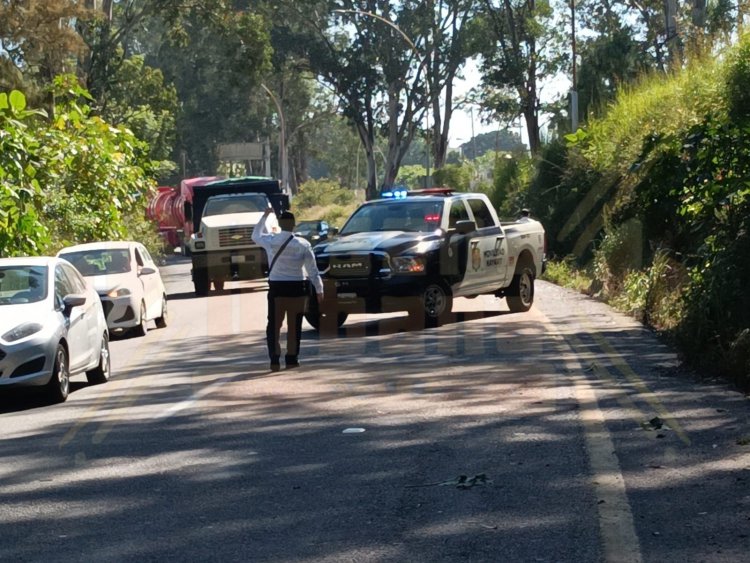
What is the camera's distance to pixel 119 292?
69.4 ft

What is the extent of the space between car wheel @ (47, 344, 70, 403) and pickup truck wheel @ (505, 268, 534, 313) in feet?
32.7

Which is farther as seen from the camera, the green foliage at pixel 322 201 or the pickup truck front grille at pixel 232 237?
the green foliage at pixel 322 201

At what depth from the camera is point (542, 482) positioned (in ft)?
26.9

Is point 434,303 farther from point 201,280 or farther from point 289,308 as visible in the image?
point 201,280

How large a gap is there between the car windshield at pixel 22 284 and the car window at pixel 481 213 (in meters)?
8.54

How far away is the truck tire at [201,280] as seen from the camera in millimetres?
32125

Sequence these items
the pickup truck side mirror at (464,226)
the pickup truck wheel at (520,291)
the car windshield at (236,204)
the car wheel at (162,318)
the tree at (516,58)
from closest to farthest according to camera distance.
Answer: the pickup truck side mirror at (464,226), the pickup truck wheel at (520,291), the car wheel at (162,318), the car windshield at (236,204), the tree at (516,58)

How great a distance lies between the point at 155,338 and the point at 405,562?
15.1 m

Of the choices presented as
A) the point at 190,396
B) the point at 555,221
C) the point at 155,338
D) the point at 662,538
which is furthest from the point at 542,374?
the point at 555,221

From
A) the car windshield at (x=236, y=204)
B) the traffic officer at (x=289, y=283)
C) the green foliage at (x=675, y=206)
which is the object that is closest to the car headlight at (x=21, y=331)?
the traffic officer at (x=289, y=283)

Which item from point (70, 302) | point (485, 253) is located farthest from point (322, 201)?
point (70, 302)

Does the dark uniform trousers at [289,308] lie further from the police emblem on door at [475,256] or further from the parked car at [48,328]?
the police emblem on door at [475,256]

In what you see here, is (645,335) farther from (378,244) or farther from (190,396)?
(190,396)

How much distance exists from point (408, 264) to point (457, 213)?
1952mm
